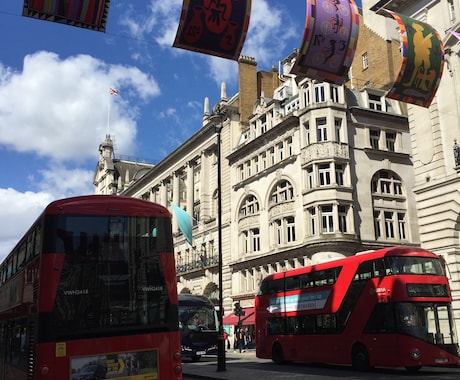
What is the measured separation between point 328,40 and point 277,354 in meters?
14.8

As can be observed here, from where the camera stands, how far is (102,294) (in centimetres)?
915

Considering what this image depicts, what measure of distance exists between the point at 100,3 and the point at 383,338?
13033 mm

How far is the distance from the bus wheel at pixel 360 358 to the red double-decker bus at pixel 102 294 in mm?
10197

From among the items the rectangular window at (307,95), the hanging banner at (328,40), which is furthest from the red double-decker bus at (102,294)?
the rectangular window at (307,95)

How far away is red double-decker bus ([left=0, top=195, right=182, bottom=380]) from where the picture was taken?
348 inches

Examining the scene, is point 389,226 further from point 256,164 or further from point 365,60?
point 365,60

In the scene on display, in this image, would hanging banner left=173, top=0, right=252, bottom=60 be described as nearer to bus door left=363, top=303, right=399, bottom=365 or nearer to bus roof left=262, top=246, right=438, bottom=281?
bus roof left=262, top=246, right=438, bottom=281

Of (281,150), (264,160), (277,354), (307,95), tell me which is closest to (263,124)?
(264,160)

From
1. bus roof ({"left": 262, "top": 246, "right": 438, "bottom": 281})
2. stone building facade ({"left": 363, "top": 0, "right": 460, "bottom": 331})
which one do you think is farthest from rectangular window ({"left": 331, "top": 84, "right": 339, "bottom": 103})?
bus roof ({"left": 262, "top": 246, "right": 438, "bottom": 281})

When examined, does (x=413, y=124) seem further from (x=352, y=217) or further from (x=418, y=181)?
(x=352, y=217)

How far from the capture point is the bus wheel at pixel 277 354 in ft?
75.0

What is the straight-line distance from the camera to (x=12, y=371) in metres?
12.2

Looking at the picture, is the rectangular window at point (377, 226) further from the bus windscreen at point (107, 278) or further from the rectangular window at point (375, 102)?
the bus windscreen at point (107, 278)

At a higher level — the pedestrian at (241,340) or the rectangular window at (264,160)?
the rectangular window at (264,160)
